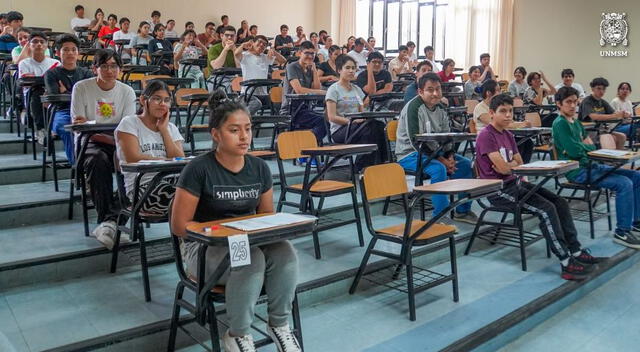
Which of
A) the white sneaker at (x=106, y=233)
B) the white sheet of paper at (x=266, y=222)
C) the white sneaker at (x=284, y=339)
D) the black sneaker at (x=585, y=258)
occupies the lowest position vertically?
the black sneaker at (x=585, y=258)

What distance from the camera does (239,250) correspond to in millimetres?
1806

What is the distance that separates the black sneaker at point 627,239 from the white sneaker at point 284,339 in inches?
122

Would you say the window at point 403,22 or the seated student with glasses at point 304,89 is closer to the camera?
the seated student with glasses at point 304,89

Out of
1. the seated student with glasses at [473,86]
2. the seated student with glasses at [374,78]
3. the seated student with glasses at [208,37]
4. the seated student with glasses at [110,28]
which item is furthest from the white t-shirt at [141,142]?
the seated student with glasses at [208,37]

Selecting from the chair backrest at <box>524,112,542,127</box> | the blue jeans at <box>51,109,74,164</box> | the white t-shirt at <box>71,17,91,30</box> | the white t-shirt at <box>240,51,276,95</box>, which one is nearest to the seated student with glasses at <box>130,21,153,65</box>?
the white t-shirt at <box>71,17,91,30</box>

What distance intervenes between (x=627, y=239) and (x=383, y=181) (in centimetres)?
223

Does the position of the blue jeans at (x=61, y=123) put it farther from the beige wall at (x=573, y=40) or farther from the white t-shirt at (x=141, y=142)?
the beige wall at (x=573, y=40)

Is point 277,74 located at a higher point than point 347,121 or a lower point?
higher

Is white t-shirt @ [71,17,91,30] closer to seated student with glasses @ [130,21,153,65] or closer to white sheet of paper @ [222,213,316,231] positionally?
seated student with glasses @ [130,21,153,65]

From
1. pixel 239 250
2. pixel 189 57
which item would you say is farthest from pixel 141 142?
pixel 189 57

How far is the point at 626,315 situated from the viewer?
3178 mm

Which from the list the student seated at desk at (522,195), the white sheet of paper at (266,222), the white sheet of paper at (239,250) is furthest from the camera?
the student seated at desk at (522,195)
